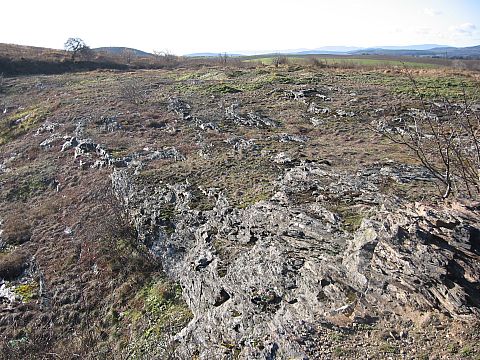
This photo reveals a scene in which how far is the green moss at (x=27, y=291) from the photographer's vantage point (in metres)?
15.6

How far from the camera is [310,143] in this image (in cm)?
2111

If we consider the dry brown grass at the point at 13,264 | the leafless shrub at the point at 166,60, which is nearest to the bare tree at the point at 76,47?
the leafless shrub at the point at 166,60

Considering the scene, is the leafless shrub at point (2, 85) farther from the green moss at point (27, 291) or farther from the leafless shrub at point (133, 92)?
the green moss at point (27, 291)

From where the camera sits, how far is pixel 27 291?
16.0 m

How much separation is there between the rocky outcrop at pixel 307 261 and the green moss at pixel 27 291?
509 centimetres

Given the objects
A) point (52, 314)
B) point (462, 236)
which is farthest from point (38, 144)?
point (462, 236)

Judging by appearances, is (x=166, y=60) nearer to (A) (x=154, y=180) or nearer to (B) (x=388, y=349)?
(A) (x=154, y=180)

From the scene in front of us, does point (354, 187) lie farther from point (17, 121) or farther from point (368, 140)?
point (17, 121)

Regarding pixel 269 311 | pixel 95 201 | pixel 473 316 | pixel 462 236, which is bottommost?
pixel 95 201

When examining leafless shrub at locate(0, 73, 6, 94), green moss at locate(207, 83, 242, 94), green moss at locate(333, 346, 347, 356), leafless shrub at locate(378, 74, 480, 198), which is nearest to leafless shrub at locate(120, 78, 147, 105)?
green moss at locate(207, 83, 242, 94)

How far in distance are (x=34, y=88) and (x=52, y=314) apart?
138 ft

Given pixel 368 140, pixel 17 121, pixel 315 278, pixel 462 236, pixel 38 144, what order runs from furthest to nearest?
1. pixel 17 121
2. pixel 38 144
3. pixel 368 140
4. pixel 315 278
5. pixel 462 236

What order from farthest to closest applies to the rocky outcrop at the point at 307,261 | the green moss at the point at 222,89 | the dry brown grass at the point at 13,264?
1. the green moss at the point at 222,89
2. the dry brown grass at the point at 13,264
3. the rocky outcrop at the point at 307,261

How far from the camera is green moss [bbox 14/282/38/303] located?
616 inches
